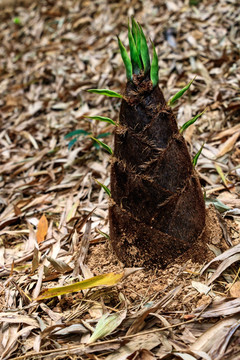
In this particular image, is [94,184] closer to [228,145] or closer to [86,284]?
[228,145]

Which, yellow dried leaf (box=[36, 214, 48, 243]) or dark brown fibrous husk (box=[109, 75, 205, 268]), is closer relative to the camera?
dark brown fibrous husk (box=[109, 75, 205, 268])

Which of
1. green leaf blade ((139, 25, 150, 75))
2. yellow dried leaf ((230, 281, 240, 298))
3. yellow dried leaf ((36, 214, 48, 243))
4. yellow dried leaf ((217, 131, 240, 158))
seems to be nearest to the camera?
green leaf blade ((139, 25, 150, 75))

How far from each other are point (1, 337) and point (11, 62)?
416 centimetres

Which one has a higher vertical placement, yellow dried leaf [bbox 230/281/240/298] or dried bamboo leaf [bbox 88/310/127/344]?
dried bamboo leaf [bbox 88/310/127/344]

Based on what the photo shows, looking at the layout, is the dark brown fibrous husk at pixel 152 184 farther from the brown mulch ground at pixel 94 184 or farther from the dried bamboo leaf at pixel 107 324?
the dried bamboo leaf at pixel 107 324

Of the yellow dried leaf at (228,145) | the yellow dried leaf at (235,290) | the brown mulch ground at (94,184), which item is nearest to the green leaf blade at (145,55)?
the brown mulch ground at (94,184)

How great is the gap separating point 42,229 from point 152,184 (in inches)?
43.0

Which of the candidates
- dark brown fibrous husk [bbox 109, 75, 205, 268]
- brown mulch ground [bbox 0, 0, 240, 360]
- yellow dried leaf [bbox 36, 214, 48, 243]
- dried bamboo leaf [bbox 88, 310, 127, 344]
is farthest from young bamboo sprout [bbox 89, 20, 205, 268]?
yellow dried leaf [bbox 36, 214, 48, 243]

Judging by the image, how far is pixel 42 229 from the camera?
2.22 meters

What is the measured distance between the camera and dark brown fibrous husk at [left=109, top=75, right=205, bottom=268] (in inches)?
51.8

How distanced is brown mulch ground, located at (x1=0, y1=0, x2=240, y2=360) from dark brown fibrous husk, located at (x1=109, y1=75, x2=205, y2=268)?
0.37 feet

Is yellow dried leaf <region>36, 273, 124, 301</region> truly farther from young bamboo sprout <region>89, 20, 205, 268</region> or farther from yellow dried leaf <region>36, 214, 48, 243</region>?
yellow dried leaf <region>36, 214, 48, 243</region>

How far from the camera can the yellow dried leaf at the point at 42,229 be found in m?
2.17

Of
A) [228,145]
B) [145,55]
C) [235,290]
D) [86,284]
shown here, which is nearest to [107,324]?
[86,284]
